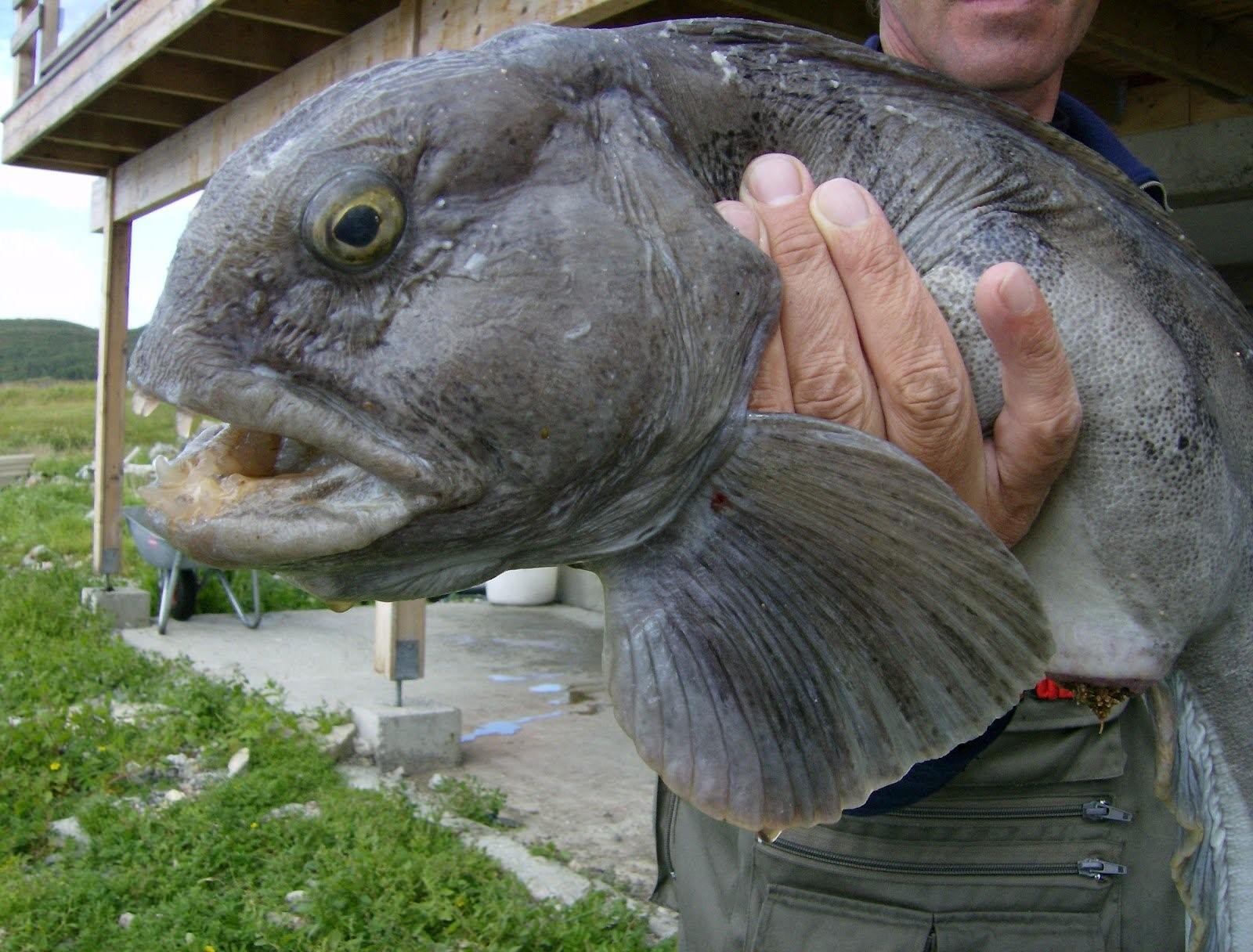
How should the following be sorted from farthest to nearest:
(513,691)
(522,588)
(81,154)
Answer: (522,588) < (81,154) < (513,691)

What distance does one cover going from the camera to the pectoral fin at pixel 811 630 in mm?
1367

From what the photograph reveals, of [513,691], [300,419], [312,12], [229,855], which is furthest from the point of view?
[513,691]

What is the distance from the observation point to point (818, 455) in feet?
4.49

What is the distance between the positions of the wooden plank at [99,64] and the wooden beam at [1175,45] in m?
4.17

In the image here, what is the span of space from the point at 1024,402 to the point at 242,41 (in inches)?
233

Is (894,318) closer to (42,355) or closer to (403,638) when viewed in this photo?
(403,638)

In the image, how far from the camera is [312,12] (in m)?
5.51

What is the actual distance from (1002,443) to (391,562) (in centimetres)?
84

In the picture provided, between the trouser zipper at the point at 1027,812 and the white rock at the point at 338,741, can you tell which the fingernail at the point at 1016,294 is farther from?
the white rock at the point at 338,741

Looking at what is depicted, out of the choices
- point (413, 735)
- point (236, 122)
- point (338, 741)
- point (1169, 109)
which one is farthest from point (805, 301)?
point (236, 122)

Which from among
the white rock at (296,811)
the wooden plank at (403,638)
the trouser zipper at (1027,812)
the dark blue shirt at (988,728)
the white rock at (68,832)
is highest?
the dark blue shirt at (988,728)

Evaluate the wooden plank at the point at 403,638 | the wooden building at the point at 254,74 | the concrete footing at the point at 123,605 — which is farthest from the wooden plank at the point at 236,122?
the concrete footing at the point at 123,605

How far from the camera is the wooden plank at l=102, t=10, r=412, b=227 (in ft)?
17.7

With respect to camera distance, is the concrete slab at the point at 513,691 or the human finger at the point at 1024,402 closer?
the human finger at the point at 1024,402
